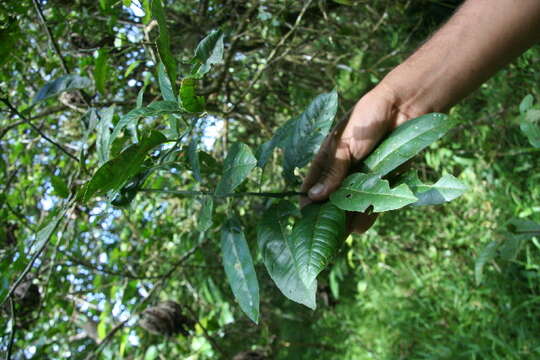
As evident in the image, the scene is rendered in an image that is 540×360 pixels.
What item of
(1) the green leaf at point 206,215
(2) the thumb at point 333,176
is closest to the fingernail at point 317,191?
(2) the thumb at point 333,176

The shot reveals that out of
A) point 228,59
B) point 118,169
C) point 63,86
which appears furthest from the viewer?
point 228,59

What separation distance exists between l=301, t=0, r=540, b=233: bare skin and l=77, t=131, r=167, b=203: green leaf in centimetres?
43

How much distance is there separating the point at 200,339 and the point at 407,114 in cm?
99

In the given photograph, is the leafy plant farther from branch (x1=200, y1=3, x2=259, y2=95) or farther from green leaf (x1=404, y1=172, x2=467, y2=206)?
branch (x1=200, y1=3, x2=259, y2=95)

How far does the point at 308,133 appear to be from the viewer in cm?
88

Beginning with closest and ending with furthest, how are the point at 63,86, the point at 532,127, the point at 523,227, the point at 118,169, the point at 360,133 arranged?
the point at 118,169, the point at 360,133, the point at 63,86, the point at 532,127, the point at 523,227

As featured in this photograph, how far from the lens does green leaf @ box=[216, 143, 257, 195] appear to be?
29.1 inches

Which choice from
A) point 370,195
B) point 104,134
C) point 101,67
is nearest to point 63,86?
point 101,67

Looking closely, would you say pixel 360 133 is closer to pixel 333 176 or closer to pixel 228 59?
pixel 333 176

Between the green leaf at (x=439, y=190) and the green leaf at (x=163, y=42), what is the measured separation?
0.42 metres

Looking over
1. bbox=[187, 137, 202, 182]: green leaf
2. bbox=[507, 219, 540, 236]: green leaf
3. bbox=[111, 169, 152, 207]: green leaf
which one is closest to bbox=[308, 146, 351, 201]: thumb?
bbox=[187, 137, 202, 182]: green leaf

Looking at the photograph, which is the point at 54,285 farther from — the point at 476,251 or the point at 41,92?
the point at 476,251

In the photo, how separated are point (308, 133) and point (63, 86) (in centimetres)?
61

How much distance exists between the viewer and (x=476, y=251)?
2.78 meters
